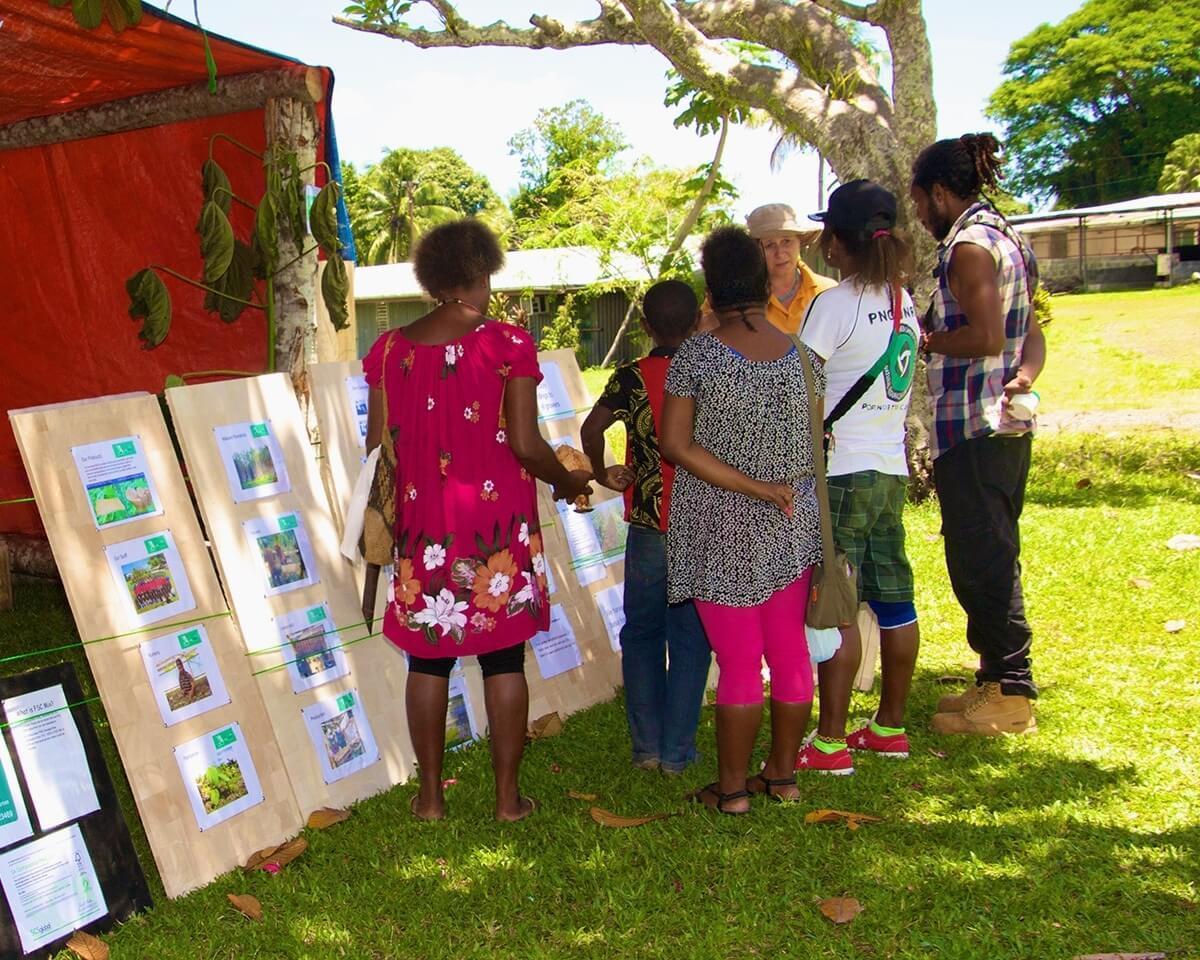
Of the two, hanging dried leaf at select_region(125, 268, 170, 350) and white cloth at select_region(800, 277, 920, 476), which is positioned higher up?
hanging dried leaf at select_region(125, 268, 170, 350)

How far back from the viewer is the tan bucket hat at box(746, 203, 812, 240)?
16.2 feet

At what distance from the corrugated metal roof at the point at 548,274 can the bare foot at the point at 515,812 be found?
2809 centimetres

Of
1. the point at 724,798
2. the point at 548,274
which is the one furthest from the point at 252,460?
the point at 548,274

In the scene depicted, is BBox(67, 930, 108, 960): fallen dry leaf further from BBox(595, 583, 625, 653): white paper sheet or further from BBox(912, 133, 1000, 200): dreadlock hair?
BBox(912, 133, 1000, 200): dreadlock hair

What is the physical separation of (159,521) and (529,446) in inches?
48.2

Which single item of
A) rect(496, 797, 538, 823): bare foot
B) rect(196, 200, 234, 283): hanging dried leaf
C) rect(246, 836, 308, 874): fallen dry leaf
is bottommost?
rect(496, 797, 538, 823): bare foot

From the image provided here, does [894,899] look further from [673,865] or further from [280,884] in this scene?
[280,884]

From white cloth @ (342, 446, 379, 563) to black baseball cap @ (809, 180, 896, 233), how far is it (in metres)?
1.72

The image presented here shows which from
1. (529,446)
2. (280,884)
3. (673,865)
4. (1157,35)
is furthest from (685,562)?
(1157,35)

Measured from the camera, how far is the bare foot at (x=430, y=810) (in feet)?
12.9

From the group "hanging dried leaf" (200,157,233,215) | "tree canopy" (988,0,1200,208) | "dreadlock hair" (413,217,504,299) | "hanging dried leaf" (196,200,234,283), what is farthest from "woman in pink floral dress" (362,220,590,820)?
"tree canopy" (988,0,1200,208)

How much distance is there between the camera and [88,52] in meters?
4.93

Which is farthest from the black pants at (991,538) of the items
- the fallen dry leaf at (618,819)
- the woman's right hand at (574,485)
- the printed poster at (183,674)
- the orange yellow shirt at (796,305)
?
the printed poster at (183,674)

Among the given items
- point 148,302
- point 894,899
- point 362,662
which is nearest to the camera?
point 894,899
